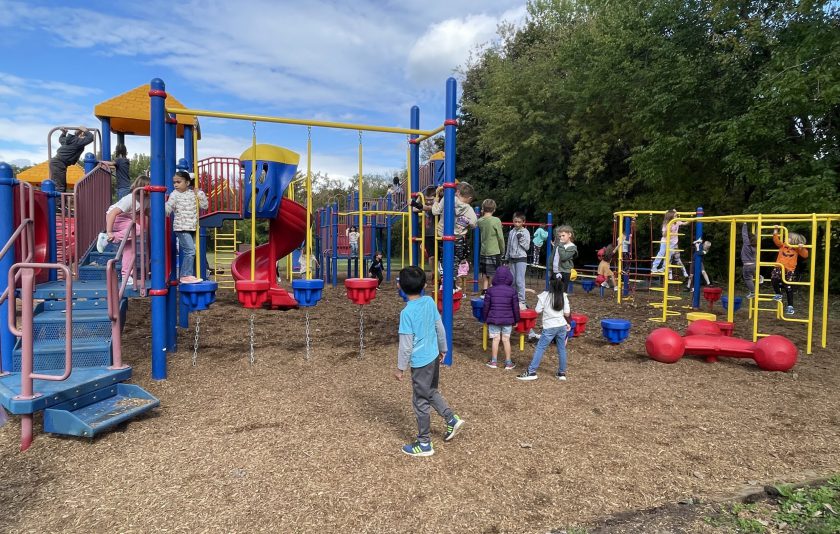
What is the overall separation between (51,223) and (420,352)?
518 cm

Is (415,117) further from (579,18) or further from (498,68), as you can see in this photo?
(579,18)

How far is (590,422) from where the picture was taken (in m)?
4.67

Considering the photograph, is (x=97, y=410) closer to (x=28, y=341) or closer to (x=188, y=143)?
(x=28, y=341)

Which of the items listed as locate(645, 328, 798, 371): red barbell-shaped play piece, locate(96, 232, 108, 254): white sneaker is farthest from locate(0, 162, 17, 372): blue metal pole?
locate(645, 328, 798, 371): red barbell-shaped play piece

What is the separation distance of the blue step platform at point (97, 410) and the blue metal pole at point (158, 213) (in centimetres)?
107

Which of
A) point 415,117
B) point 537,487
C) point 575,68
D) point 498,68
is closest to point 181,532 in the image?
point 537,487

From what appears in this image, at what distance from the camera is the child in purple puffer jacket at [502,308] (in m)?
6.17

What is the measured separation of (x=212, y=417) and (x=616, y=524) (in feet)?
10.9

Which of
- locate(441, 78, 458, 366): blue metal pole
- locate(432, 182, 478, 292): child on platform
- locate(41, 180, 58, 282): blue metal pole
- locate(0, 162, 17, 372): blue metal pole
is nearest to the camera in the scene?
locate(0, 162, 17, 372): blue metal pole

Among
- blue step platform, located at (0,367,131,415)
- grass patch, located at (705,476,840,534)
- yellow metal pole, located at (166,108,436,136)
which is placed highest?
yellow metal pole, located at (166,108,436,136)

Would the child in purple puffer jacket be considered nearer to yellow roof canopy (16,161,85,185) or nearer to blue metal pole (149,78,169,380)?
blue metal pole (149,78,169,380)

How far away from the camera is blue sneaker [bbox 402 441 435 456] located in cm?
392

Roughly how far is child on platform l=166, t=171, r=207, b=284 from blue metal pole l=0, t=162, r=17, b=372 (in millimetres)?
1750

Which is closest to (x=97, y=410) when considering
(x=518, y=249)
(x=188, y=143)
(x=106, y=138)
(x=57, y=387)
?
(x=57, y=387)
